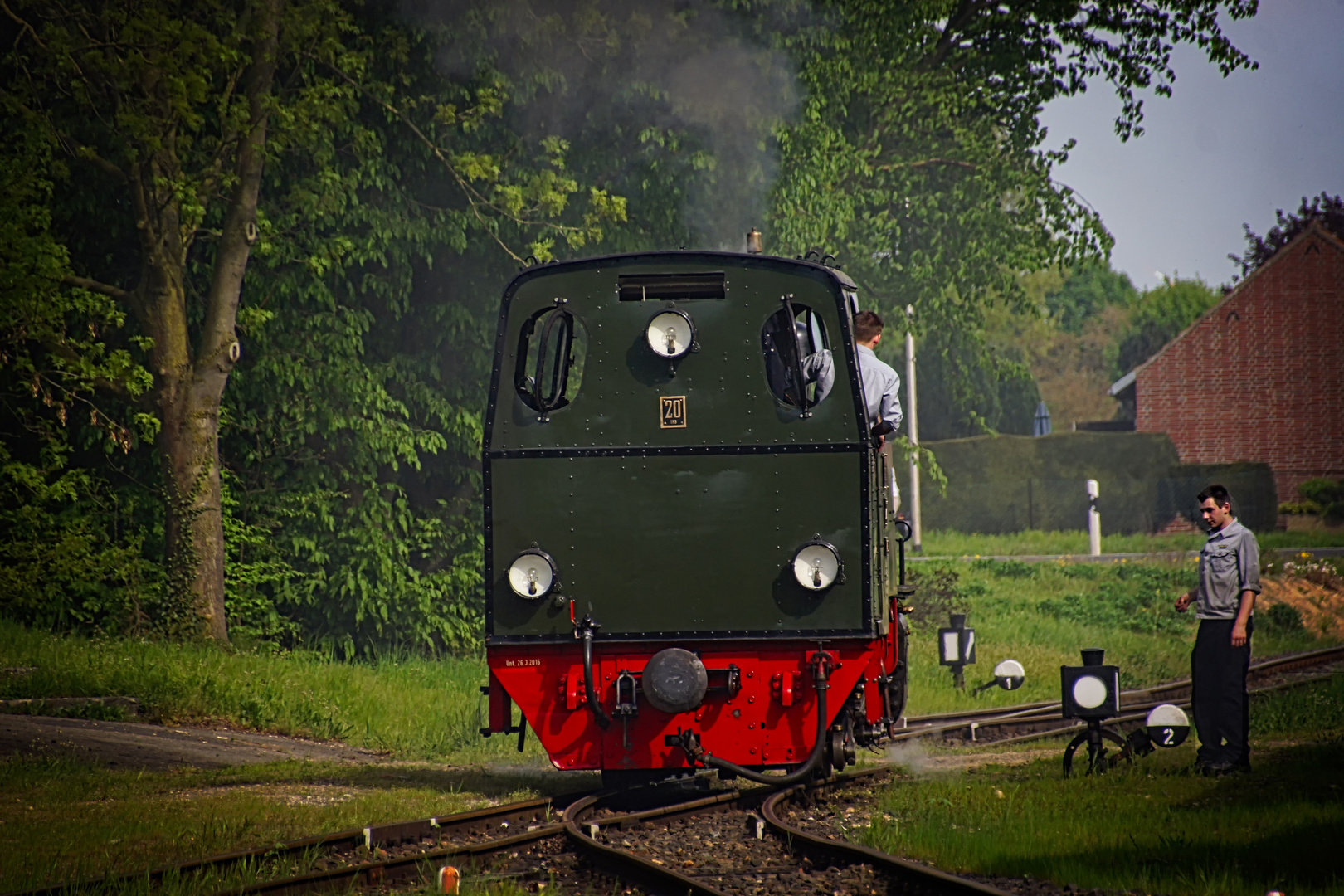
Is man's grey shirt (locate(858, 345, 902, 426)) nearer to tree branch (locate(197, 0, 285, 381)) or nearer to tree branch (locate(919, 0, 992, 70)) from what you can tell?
tree branch (locate(197, 0, 285, 381))

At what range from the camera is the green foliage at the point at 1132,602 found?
2081 cm

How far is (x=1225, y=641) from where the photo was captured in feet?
30.3

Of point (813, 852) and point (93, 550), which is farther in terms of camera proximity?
point (93, 550)

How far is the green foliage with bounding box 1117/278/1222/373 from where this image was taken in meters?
75.2

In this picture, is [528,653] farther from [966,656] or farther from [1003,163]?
[1003,163]

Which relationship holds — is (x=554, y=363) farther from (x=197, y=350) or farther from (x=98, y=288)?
(x=98, y=288)

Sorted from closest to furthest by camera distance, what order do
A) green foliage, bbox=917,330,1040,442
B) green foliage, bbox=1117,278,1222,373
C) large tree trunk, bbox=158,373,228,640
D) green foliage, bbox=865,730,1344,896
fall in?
green foliage, bbox=865,730,1344,896, large tree trunk, bbox=158,373,228,640, green foliage, bbox=917,330,1040,442, green foliage, bbox=1117,278,1222,373

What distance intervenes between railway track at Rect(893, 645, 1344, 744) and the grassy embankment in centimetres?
64

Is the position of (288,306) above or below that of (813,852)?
above

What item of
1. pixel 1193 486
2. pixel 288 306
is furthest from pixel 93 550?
pixel 1193 486

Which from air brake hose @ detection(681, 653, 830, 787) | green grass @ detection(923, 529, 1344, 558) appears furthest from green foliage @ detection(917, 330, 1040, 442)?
air brake hose @ detection(681, 653, 830, 787)

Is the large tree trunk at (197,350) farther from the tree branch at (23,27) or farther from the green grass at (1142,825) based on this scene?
the green grass at (1142,825)

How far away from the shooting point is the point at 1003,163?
74.1ft

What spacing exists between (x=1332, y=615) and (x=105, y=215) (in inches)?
689
